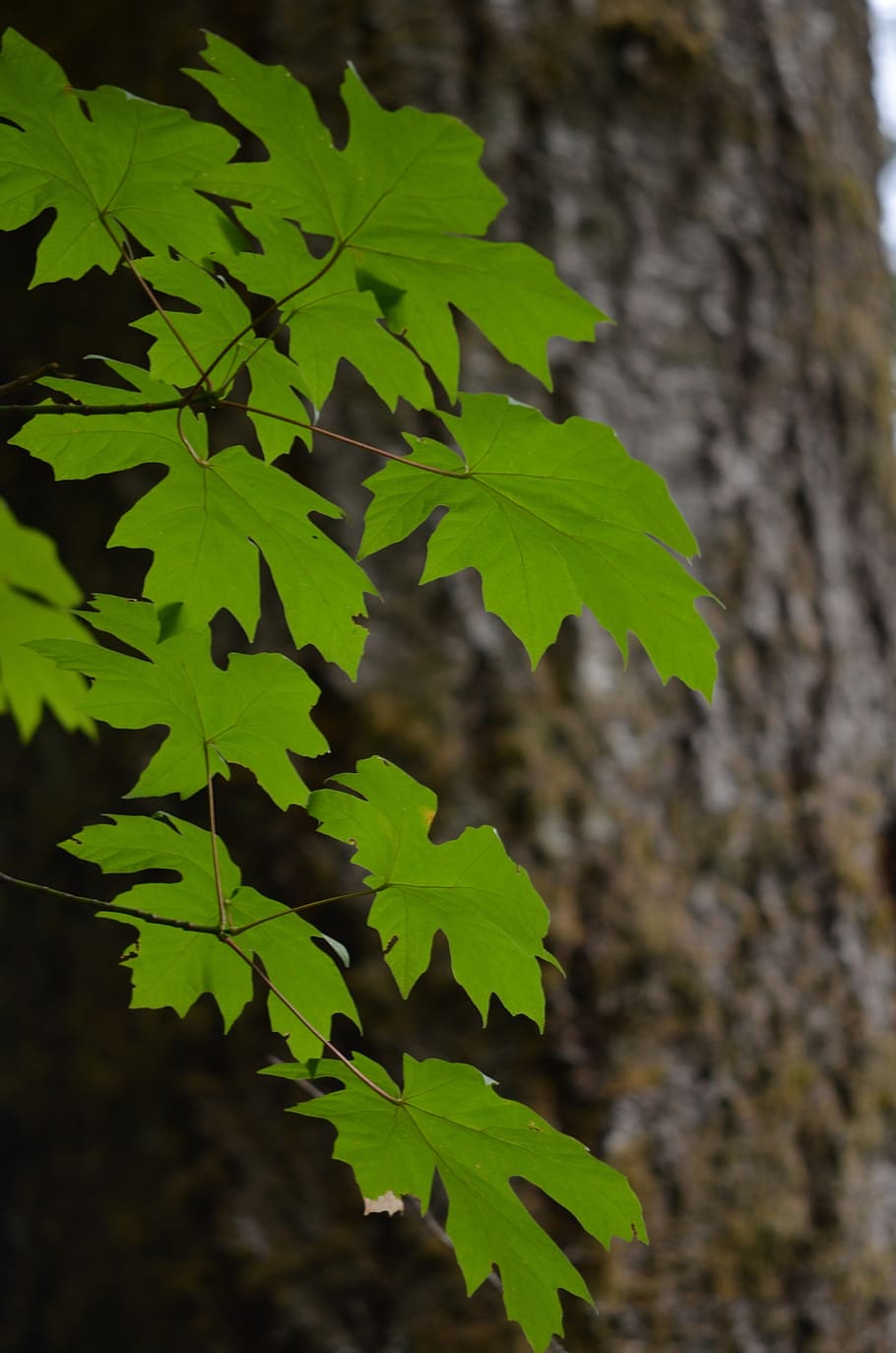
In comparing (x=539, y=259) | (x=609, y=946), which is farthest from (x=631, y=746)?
(x=539, y=259)

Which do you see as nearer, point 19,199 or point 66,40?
point 19,199

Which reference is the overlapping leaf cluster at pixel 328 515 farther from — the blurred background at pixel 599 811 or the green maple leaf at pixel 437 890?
the blurred background at pixel 599 811

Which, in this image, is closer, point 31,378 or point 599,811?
point 31,378

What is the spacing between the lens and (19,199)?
1.88 ft

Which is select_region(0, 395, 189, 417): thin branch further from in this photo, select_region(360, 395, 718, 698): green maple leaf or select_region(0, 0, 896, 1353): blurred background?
select_region(0, 0, 896, 1353): blurred background

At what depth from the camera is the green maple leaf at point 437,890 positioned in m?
0.65

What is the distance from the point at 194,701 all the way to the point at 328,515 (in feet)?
0.48

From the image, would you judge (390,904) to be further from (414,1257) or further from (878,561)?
(878,561)

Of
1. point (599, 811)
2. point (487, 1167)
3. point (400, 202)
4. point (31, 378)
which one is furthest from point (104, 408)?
point (599, 811)

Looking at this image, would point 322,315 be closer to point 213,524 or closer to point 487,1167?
point 213,524

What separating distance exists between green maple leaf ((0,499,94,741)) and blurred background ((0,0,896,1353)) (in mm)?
475

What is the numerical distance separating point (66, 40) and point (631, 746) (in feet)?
4.61

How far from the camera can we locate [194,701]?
0.68 metres

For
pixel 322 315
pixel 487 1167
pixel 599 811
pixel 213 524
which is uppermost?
pixel 322 315
